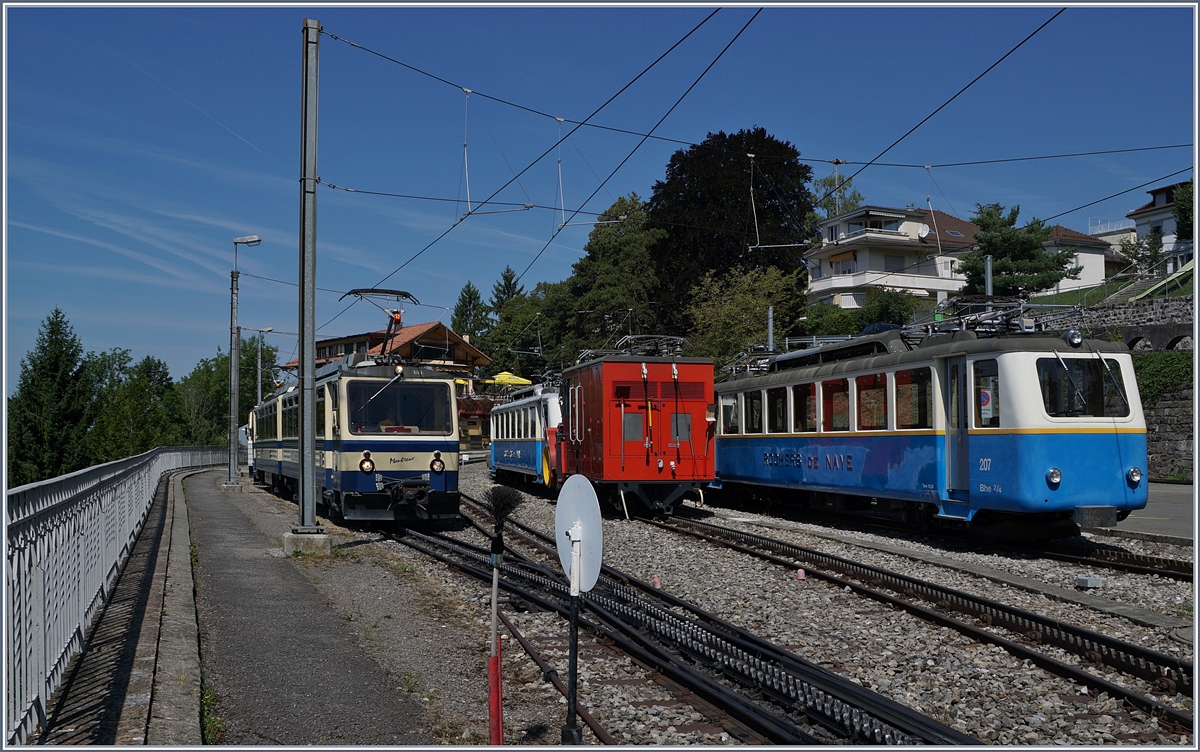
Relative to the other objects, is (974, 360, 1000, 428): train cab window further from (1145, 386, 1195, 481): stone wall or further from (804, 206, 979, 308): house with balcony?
(804, 206, 979, 308): house with balcony

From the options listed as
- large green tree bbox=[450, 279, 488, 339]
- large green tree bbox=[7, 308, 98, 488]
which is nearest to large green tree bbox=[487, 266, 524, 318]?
large green tree bbox=[450, 279, 488, 339]

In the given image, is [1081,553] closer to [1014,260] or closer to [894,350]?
[894,350]

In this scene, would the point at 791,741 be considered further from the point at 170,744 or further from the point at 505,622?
the point at 505,622

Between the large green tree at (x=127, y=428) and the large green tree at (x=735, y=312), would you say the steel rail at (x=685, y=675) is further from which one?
the large green tree at (x=127, y=428)

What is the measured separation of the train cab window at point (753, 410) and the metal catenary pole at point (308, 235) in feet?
30.9

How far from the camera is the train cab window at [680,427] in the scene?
1970cm

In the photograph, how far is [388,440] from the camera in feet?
56.3

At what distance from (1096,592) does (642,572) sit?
5176 mm

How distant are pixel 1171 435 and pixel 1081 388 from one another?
663 inches

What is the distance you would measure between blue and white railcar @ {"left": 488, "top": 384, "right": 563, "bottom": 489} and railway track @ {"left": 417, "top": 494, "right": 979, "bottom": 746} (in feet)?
44.6

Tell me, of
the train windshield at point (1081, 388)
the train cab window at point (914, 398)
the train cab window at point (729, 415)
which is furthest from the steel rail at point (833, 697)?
the train cab window at point (729, 415)

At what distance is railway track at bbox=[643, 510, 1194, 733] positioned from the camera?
6820 millimetres

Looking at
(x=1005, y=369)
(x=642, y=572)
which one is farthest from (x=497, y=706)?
(x=1005, y=369)

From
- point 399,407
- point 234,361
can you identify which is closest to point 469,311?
point 234,361
